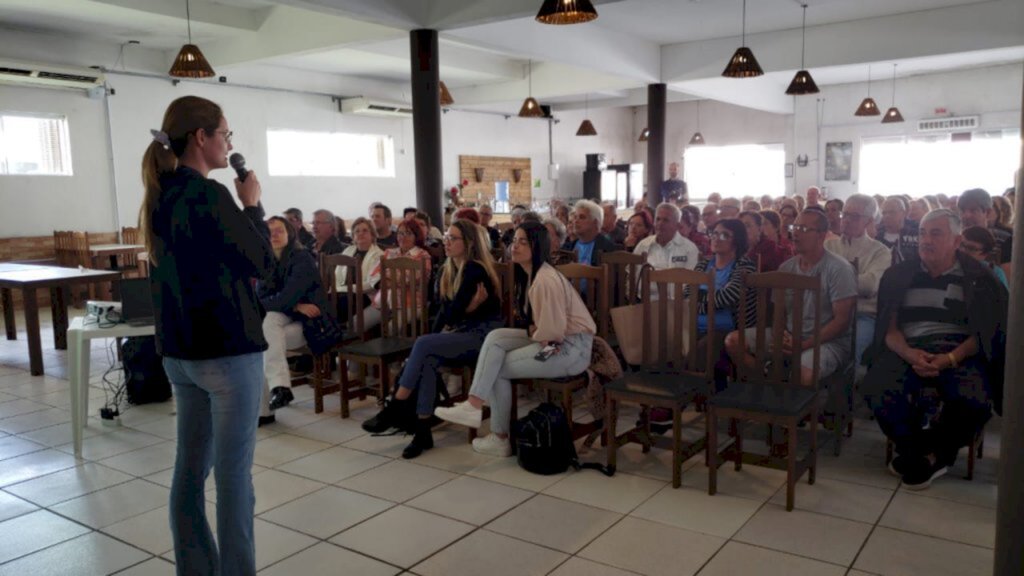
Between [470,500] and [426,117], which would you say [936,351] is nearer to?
[470,500]

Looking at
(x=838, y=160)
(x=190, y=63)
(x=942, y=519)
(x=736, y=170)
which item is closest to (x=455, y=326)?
(x=942, y=519)

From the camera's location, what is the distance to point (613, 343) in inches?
164

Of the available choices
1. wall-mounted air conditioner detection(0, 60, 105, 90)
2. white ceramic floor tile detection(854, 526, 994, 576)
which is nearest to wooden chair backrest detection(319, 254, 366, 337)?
white ceramic floor tile detection(854, 526, 994, 576)

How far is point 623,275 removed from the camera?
435 centimetres

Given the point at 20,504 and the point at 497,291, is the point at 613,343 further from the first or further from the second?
the point at 20,504

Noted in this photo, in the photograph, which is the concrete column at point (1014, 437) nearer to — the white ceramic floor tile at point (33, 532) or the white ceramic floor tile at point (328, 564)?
the white ceramic floor tile at point (328, 564)

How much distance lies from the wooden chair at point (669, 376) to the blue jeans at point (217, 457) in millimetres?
1732

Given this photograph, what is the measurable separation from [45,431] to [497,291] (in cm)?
267

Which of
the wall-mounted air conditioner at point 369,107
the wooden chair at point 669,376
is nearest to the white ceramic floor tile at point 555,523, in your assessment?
the wooden chair at point 669,376

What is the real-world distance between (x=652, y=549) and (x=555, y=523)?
408mm

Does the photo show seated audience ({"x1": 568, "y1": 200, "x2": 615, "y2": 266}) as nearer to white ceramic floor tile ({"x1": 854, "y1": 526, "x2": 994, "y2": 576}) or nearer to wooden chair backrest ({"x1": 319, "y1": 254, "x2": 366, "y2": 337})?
wooden chair backrest ({"x1": 319, "y1": 254, "x2": 366, "y2": 337})

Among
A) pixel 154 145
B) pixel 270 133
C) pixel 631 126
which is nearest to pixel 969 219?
pixel 154 145

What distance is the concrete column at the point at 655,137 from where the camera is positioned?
391 inches

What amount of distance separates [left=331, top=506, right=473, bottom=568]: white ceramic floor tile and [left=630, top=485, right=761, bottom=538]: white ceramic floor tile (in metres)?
0.76
